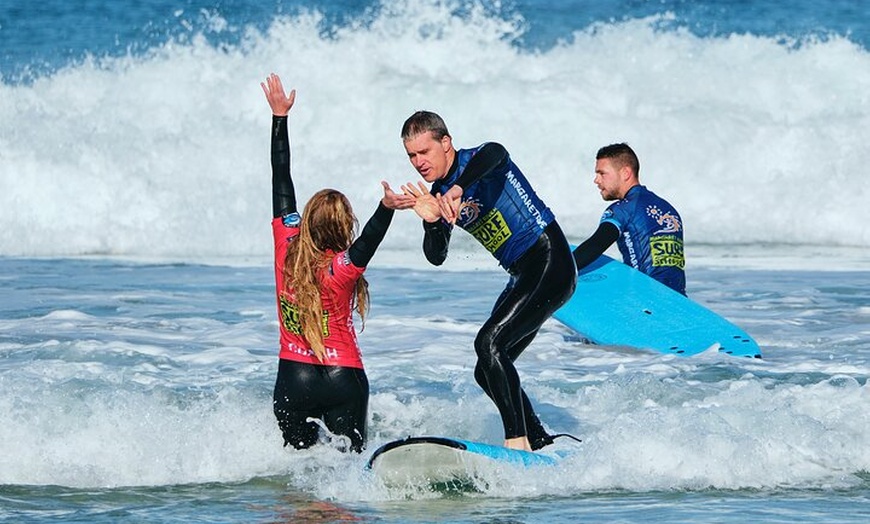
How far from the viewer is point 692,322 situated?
8812mm

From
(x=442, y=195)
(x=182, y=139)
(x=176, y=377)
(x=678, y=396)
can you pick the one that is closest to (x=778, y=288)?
(x=678, y=396)

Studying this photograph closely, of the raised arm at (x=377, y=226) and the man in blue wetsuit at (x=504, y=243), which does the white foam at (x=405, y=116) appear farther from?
the raised arm at (x=377, y=226)

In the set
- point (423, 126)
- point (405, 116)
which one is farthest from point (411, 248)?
point (423, 126)

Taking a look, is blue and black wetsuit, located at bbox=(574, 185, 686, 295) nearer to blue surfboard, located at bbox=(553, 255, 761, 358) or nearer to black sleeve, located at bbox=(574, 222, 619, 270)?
blue surfboard, located at bbox=(553, 255, 761, 358)

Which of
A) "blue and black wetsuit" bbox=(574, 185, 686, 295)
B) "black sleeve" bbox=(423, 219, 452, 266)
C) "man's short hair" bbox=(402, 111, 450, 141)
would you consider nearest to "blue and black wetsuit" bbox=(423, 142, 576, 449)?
"man's short hair" bbox=(402, 111, 450, 141)

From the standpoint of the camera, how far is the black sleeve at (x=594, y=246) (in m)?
7.69

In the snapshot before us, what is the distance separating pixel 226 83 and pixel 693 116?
6646 millimetres

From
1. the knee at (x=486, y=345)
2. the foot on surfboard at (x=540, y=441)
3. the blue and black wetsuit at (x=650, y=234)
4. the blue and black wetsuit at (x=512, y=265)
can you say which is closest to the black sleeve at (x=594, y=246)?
the blue and black wetsuit at (x=650, y=234)

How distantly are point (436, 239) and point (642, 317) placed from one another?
3.75 m

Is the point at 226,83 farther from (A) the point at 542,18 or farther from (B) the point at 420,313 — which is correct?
(B) the point at 420,313

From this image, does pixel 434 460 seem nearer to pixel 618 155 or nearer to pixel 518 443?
pixel 518 443

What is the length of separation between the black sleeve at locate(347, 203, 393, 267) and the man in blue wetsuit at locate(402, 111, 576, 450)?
0.81 feet

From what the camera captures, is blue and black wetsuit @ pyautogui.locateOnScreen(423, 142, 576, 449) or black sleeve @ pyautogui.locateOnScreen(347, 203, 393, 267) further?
blue and black wetsuit @ pyautogui.locateOnScreen(423, 142, 576, 449)

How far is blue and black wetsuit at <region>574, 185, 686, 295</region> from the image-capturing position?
8.69 meters
